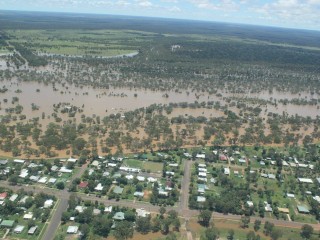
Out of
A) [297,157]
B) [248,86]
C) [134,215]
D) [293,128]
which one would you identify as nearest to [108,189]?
[134,215]

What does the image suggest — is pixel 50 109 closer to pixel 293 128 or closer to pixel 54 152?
pixel 54 152

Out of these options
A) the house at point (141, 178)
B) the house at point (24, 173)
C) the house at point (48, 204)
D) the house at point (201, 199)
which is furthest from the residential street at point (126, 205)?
the house at point (141, 178)

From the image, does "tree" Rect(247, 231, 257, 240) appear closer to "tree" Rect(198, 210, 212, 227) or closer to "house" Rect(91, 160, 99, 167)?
"tree" Rect(198, 210, 212, 227)

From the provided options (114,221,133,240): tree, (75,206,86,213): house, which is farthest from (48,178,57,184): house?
(114,221,133,240): tree

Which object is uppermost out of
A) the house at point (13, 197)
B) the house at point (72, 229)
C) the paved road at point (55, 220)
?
the house at point (13, 197)

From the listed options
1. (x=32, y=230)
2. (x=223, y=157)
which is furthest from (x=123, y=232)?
(x=223, y=157)

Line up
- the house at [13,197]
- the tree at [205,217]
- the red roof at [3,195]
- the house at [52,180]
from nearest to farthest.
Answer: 1. the tree at [205,217]
2. the house at [13,197]
3. the red roof at [3,195]
4. the house at [52,180]

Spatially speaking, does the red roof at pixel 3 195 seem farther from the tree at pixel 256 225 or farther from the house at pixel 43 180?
the tree at pixel 256 225
